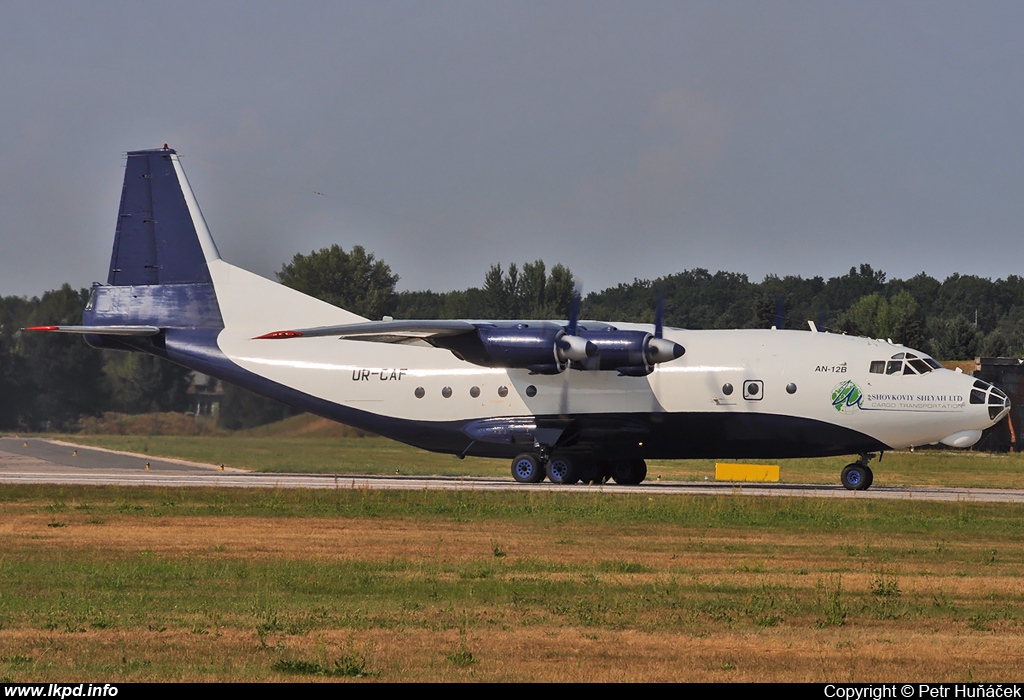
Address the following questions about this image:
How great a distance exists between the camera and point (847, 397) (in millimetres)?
27906

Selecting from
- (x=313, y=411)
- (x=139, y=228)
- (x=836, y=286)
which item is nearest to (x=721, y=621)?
(x=313, y=411)

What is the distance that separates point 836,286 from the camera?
101m

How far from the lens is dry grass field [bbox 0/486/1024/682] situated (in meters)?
10.3

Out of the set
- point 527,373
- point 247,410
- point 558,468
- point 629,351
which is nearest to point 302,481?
point 527,373

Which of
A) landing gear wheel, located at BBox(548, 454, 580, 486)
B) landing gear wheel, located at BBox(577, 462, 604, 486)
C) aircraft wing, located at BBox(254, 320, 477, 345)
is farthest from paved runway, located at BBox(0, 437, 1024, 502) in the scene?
aircraft wing, located at BBox(254, 320, 477, 345)

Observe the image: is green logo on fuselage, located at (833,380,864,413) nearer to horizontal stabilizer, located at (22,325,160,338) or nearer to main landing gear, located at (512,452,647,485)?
main landing gear, located at (512,452,647,485)

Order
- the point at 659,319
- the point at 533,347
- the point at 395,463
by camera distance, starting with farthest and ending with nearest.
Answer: the point at 395,463
the point at 533,347
the point at 659,319

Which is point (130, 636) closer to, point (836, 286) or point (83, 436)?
point (83, 436)

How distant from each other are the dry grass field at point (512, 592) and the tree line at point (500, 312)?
10.5 metres

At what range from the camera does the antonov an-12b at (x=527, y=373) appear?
28.1 metres

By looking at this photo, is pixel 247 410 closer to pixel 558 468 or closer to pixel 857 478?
pixel 558 468

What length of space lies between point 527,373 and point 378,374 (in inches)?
Result: 177

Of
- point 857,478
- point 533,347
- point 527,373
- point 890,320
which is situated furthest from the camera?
point 890,320
